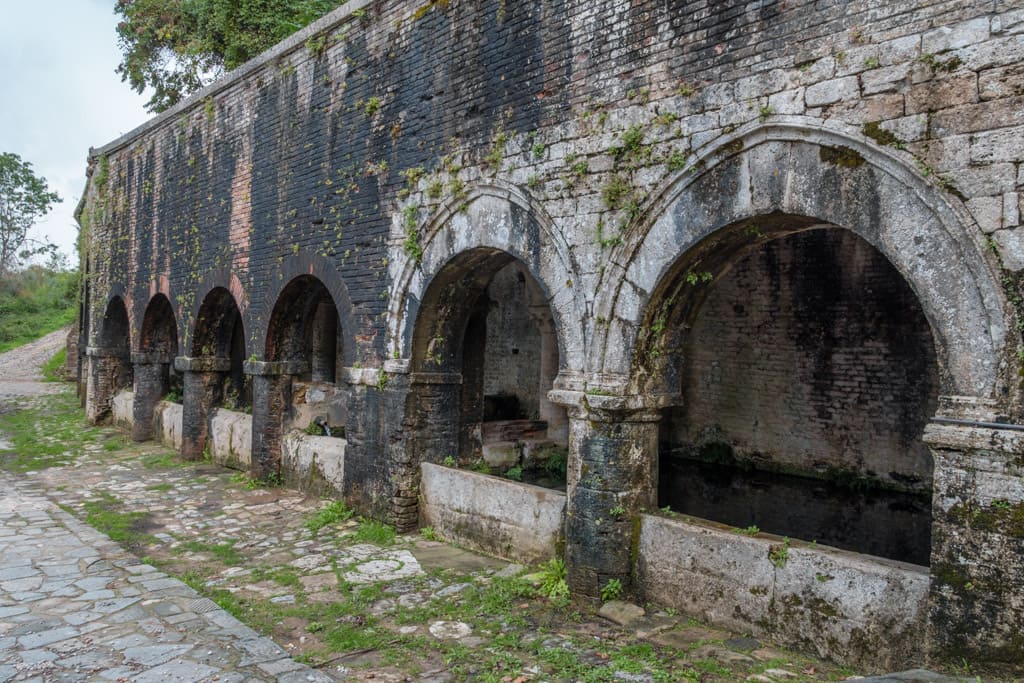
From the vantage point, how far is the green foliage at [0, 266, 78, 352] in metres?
28.3

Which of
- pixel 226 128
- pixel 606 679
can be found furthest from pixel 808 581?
pixel 226 128

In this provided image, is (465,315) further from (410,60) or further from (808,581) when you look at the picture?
(808,581)

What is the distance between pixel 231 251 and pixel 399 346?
4151 millimetres

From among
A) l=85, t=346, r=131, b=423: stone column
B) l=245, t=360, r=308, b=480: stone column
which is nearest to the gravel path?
l=245, t=360, r=308, b=480: stone column

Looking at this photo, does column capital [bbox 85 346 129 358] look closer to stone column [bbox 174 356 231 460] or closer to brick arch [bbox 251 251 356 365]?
stone column [bbox 174 356 231 460]

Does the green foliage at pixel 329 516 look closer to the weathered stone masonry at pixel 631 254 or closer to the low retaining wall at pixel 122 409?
the weathered stone masonry at pixel 631 254

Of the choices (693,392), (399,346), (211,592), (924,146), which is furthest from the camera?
(693,392)

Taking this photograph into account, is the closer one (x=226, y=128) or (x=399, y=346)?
(x=399, y=346)

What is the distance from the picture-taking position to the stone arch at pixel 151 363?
1248 centimetres

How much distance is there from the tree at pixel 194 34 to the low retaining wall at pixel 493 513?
7.79 meters

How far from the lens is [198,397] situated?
35.9 feet

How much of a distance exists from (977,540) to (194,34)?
17.5 metres

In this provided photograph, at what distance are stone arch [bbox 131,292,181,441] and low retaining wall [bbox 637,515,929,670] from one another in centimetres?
1035

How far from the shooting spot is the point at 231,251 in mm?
9969
